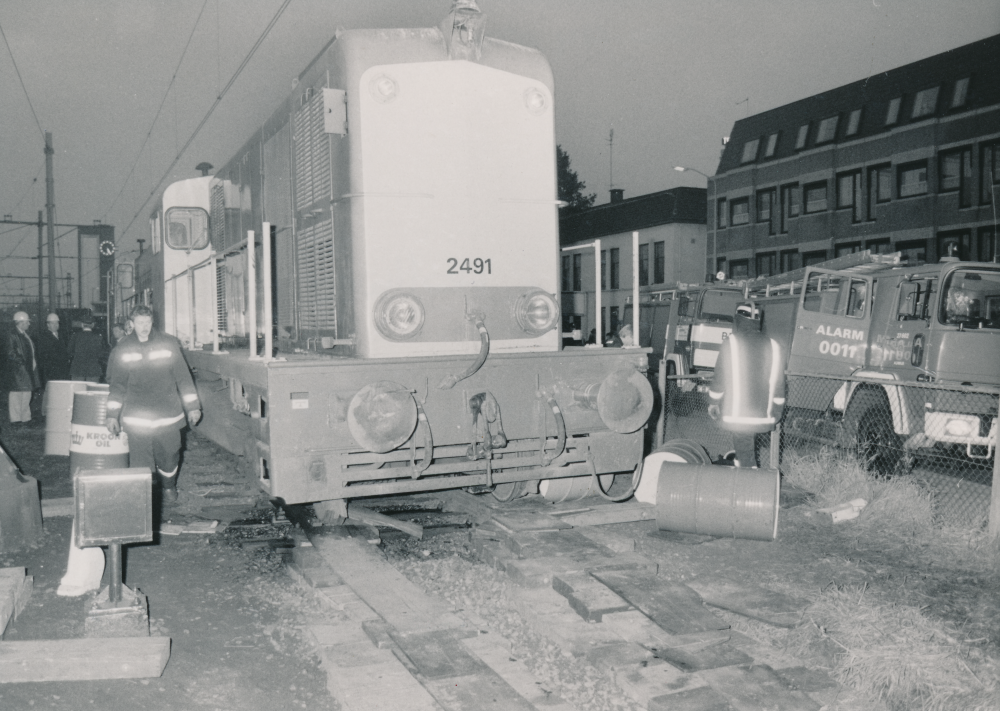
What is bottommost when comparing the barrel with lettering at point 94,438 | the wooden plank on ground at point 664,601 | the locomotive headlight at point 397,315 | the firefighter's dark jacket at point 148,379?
the wooden plank on ground at point 664,601

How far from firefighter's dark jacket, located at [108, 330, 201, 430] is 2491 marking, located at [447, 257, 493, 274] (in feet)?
7.54

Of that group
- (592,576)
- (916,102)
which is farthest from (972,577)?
(916,102)

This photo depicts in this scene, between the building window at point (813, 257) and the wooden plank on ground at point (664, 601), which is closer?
the wooden plank on ground at point (664, 601)

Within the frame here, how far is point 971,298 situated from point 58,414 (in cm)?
967

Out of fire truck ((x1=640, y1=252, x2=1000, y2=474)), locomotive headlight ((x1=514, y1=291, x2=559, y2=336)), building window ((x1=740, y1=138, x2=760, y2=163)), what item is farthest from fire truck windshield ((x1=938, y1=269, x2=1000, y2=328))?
building window ((x1=740, y1=138, x2=760, y2=163))

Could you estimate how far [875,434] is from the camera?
8.57 metres

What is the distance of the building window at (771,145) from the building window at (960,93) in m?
8.00

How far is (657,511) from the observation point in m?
5.76

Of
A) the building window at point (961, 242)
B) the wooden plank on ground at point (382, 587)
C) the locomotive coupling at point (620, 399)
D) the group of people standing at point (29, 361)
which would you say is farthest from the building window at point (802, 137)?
the wooden plank on ground at point (382, 587)

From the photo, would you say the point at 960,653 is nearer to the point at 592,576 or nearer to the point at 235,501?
the point at 592,576

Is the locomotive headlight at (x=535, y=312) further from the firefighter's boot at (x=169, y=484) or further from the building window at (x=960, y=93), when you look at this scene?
the building window at (x=960, y=93)

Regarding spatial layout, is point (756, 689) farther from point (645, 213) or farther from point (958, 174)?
point (645, 213)

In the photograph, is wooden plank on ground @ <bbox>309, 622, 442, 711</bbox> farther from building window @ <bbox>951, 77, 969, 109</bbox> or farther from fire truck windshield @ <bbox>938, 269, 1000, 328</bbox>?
building window @ <bbox>951, 77, 969, 109</bbox>

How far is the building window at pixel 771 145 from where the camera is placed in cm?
3528
